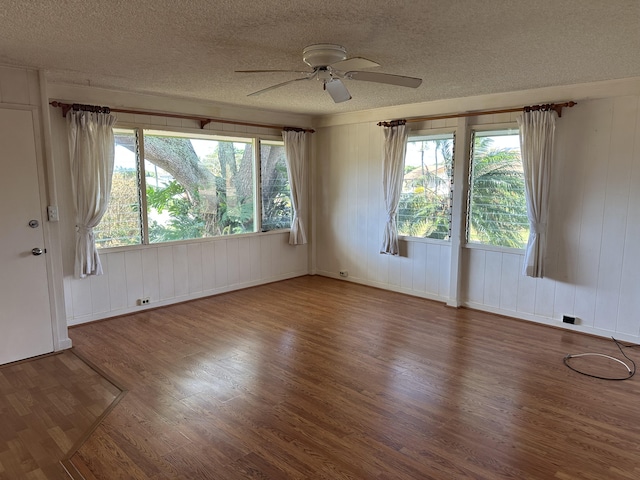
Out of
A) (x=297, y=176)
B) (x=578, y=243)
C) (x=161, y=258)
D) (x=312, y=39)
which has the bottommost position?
(x=161, y=258)

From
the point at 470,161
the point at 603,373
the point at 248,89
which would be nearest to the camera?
the point at 603,373

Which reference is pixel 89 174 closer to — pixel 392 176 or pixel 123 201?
pixel 123 201

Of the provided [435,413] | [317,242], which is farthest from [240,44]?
[317,242]

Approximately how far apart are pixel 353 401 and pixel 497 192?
9.93ft

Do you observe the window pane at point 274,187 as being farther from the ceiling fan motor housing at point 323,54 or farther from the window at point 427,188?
the ceiling fan motor housing at point 323,54

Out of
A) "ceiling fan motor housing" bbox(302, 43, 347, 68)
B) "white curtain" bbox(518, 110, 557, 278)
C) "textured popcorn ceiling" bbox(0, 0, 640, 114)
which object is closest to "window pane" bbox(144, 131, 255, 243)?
"textured popcorn ceiling" bbox(0, 0, 640, 114)

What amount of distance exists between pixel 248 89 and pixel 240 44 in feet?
5.11

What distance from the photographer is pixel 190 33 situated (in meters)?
2.67

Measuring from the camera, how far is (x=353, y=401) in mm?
3043

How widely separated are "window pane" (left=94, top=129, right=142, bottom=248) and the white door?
93 cm

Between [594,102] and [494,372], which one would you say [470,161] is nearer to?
[594,102]

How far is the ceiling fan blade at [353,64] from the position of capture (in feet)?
9.09

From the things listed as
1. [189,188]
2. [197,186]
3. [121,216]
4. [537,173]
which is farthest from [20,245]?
[537,173]

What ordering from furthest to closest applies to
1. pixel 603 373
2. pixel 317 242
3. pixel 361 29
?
pixel 317 242 < pixel 603 373 < pixel 361 29
